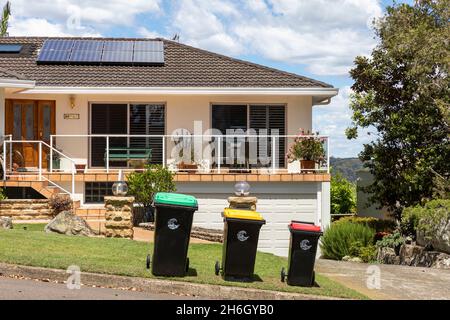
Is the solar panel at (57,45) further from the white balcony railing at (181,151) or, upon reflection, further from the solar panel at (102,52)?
the white balcony railing at (181,151)

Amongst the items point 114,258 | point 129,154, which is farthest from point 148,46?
point 114,258

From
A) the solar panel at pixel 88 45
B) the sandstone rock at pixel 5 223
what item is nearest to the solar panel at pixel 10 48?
the solar panel at pixel 88 45

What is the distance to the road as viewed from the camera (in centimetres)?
916

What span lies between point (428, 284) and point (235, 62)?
1257 centimetres

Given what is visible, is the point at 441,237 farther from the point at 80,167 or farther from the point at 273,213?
the point at 80,167

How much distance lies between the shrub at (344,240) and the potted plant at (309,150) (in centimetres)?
187

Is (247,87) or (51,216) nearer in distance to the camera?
(51,216)

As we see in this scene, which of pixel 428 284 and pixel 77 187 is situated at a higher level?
pixel 77 187

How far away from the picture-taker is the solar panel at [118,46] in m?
23.7

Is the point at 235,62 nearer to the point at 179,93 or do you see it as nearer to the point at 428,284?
the point at 179,93

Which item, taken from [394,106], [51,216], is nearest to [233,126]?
[394,106]

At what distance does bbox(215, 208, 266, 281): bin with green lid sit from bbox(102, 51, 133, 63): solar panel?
13110mm

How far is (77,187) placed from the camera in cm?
1938

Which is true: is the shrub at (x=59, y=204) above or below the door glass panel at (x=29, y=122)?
below
